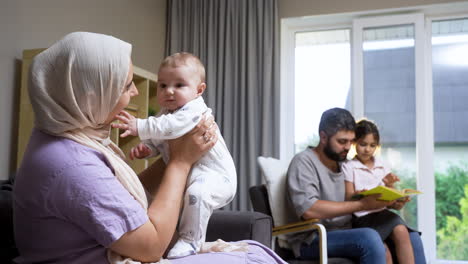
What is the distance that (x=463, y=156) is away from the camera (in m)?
3.75

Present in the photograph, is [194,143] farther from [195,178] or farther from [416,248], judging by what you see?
[416,248]

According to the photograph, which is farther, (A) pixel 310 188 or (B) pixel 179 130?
(A) pixel 310 188

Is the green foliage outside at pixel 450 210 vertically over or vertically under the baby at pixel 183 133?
under

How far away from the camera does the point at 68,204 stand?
0.95 m

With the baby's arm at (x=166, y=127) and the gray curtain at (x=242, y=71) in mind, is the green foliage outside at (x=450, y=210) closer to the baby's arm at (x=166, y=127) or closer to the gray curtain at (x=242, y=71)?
the gray curtain at (x=242, y=71)

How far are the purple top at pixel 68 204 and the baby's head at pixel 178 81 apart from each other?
1.92ft

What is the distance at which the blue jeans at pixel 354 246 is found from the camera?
7.12 feet

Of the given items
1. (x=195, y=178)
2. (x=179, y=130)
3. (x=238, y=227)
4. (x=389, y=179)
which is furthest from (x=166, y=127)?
(x=389, y=179)

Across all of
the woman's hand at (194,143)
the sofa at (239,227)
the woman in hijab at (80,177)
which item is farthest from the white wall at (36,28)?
the woman in hijab at (80,177)

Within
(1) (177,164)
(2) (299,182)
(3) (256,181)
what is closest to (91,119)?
(1) (177,164)

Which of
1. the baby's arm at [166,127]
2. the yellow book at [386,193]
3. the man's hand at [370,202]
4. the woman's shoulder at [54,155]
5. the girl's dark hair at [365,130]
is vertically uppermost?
the girl's dark hair at [365,130]

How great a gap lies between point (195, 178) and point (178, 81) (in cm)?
38

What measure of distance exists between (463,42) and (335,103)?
3.77 feet

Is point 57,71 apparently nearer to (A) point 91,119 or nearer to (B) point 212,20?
(A) point 91,119
